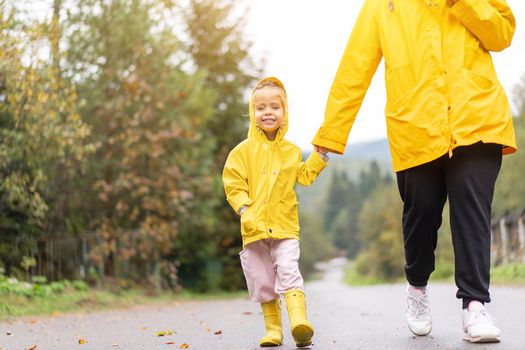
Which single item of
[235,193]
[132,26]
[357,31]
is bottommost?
[235,193]

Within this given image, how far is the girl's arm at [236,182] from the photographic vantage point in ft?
15.1

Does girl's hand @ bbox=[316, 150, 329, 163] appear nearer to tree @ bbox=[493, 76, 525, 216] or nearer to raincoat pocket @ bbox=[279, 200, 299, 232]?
raincoat pocket @ bbox=[279, 200, 299, 232]

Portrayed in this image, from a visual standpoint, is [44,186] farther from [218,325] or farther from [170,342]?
[170,342]

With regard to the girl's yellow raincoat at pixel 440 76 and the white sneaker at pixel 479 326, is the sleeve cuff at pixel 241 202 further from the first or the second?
the white sneaker at pixel 479 326

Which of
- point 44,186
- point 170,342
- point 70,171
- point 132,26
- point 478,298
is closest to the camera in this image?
point 478,298

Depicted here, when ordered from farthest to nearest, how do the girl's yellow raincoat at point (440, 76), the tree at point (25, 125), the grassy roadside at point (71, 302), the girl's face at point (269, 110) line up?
the tree at point (25, 125) → the grassy roadside at point (71, 302) → the girl's face at point (269, 110) → the girl's yellow raincoat at point (440, 76)

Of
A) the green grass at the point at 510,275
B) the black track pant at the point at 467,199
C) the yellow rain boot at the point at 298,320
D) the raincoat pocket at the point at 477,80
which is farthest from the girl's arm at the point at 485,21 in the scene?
the green grass at the point at 510,275

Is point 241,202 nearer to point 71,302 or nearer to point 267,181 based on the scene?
point 267,181

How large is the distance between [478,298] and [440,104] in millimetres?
1111

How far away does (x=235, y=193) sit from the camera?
466 cm

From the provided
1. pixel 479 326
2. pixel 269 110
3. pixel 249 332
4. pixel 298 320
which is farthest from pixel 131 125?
pixel 479 326

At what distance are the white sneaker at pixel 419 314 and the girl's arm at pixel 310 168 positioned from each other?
3.32ft

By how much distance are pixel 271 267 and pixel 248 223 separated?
0.35m

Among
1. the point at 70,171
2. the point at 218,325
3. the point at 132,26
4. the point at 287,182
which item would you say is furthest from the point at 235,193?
the point at 132,26
